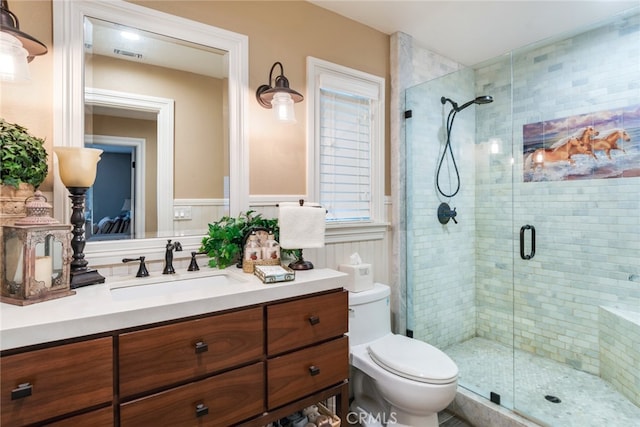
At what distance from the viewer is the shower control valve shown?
8.91ft

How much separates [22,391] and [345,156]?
1918 millimetres

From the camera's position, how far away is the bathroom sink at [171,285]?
1303 millimetres

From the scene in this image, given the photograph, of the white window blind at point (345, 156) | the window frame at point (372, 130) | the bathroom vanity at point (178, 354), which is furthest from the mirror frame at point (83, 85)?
the white window blind at point (345, 156)

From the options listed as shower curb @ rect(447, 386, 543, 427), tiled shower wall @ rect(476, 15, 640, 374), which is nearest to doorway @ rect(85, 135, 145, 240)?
shower curb @ rect(447, 386, 543, 427)

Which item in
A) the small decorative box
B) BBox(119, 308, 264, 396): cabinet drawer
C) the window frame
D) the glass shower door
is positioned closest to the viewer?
BBox(119, 308, 264, 396): cabinet drawer

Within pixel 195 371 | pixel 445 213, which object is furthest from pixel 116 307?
pixel 445 213

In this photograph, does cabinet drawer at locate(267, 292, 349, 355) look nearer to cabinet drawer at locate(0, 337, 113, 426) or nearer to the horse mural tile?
cabinet drawer at locate(0, 337, 113, 426)

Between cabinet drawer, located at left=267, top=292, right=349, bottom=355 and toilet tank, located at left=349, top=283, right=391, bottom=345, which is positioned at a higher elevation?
cabinet drawer, located at left=267, top=292, right=349, bottom=355

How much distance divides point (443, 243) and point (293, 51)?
6.11ft

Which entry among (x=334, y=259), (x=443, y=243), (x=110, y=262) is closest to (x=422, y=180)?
(x=443, y=243)

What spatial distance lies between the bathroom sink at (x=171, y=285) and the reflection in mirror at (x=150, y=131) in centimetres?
28

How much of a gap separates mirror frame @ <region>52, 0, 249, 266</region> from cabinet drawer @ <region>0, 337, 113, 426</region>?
0.63 meters

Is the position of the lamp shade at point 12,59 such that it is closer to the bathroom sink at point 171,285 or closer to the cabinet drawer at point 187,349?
the bathroom sink at point 171,285

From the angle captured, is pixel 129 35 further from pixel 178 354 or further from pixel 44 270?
pixel 178 354
